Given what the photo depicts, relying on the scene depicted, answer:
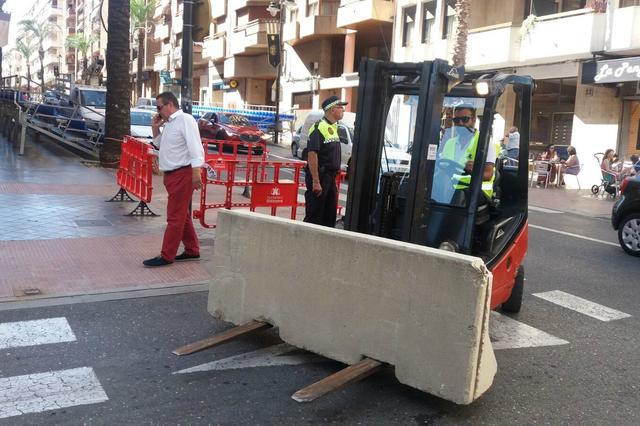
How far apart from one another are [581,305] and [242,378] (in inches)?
147

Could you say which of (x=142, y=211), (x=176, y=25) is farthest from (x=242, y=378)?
(x=176, y=25)

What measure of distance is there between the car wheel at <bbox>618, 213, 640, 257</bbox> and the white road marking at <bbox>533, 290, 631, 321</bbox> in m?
2.98

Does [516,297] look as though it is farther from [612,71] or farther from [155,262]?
[612,71]

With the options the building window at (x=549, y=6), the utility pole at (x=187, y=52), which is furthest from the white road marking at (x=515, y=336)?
the building window at (x=549, y=6)

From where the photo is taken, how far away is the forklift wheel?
5684mm

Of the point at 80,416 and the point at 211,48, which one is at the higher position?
the point at 211,48

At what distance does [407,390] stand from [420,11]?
2502cm

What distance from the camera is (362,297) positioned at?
3984 mm

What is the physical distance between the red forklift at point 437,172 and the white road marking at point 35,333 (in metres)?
2.38

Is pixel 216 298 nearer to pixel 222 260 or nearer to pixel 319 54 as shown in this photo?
pixel 222 260

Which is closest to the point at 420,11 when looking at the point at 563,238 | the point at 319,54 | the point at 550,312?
the point at 319,54

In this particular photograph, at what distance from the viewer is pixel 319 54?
3625 centimetres

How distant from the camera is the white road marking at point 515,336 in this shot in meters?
5.00

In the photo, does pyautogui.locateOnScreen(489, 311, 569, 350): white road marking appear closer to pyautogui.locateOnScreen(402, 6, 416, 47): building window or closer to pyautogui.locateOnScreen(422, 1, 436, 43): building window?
pyautogui.locateOnScreen(422, 1, 436, 43): building window
